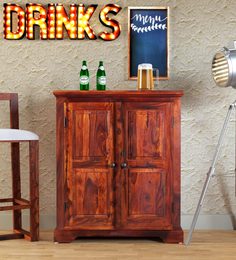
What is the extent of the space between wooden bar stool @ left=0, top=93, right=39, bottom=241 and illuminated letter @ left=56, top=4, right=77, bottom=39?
2.23 ft

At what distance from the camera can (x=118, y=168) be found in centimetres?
481

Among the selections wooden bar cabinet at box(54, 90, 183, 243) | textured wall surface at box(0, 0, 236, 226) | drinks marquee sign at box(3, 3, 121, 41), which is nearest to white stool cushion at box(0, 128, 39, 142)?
wooden bar cabinet at box(54, 90, 183, 243)

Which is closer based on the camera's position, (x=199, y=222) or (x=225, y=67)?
(x=225, y=67)

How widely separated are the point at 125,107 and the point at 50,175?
1.03 m

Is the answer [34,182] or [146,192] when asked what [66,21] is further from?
[146,192]

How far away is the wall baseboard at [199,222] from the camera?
5324mm

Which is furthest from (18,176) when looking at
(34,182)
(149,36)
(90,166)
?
(149,36)

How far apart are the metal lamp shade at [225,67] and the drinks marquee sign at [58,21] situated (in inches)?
37.0

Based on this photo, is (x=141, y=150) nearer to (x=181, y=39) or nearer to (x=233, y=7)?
(x=181, y=39)

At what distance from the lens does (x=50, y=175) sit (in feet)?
17.7

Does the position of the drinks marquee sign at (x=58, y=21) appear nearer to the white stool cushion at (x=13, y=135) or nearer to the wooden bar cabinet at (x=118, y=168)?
the wooden bar cabinet at (x=118, y=168)

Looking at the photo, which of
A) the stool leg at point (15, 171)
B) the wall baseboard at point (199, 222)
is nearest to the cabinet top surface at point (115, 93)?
the stool leg at point (15, 171)

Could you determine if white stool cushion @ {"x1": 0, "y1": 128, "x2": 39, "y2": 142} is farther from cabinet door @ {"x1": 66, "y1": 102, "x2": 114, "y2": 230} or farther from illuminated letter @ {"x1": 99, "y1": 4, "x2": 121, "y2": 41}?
illuminated letter @ {"x1": 99, "y1": 4, "x2": 121, "y2": 41}

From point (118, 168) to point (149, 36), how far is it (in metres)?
1.21
